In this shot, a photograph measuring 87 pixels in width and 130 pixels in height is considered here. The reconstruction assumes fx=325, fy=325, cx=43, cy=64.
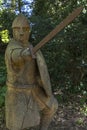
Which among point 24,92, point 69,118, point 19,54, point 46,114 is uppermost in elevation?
point 19,54

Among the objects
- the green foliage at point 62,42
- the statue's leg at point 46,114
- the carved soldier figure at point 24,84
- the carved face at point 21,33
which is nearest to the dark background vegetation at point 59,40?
the green foliage at point 62,42

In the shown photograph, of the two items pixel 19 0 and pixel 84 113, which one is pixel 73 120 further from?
pixel 19 0

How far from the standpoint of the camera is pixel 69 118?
14.9 feet

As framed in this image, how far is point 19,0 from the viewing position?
5.33m

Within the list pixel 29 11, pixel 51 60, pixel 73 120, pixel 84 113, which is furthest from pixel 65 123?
pixel 29 11

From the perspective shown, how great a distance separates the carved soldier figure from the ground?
1.51 m

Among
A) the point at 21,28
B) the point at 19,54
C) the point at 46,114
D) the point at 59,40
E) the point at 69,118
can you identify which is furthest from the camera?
the point at 59,40

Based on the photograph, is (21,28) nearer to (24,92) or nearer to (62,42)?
(24,92)

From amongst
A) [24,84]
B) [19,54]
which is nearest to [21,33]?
[19,54]

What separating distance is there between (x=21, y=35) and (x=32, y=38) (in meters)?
2.48

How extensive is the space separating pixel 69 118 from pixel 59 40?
4.05 feet

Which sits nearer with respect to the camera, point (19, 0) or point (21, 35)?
point (21, 35)

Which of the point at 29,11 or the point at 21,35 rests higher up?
the point at 29,11

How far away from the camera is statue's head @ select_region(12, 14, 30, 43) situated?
253 centimetres
